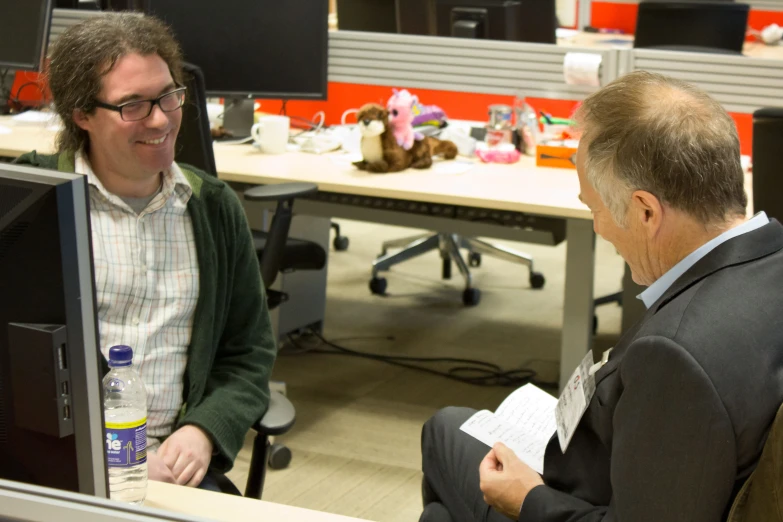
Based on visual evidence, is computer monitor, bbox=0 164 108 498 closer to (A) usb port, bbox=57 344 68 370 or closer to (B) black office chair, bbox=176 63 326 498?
(A) usb port, bbox=57 344 68 370

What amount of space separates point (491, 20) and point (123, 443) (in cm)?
289

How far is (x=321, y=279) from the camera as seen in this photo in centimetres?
375

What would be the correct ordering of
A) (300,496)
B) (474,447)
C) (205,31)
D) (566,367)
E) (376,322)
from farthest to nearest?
(376,322), (205,31), (566,367), (300,496), (474,447)

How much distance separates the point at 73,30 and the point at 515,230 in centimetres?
159

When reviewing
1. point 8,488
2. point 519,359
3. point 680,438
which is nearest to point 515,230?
point 519,359

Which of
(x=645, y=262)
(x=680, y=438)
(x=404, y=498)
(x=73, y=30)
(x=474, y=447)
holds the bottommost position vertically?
(x=404, y=498)

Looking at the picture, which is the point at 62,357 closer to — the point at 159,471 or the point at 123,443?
the point at 123,443

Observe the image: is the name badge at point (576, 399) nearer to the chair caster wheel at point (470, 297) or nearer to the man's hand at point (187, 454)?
the man's hand at point (187, 454)

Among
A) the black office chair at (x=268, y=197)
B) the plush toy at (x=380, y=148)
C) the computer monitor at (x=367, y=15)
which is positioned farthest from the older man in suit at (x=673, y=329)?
the computer monitor at (x=367, y=15)

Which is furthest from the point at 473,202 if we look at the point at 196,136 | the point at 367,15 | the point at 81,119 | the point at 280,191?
the point at 367,15

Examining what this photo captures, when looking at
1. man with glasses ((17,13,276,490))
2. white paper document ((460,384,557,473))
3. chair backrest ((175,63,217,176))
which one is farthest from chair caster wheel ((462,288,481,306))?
man with glasses ((17,13,276,490))

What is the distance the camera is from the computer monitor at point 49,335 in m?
1.02

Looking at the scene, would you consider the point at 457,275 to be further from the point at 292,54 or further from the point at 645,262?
the point at 645,262

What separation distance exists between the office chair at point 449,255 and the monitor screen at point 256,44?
1123 mm
